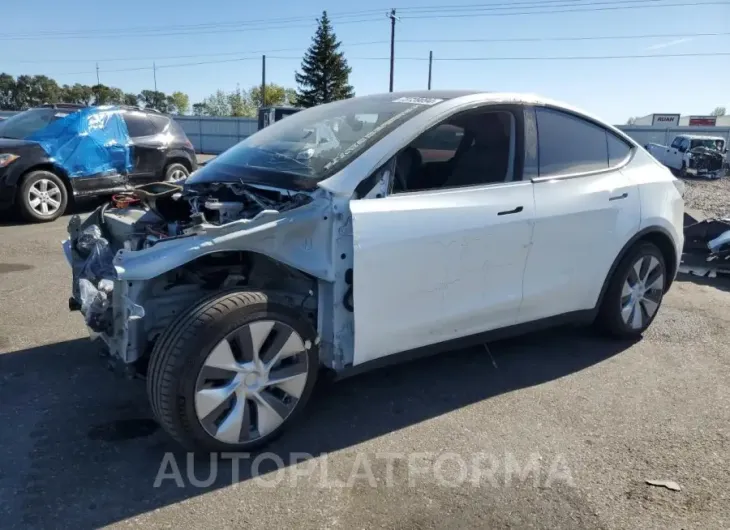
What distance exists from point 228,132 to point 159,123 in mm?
16519

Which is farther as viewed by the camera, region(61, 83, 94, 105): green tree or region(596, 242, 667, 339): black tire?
region(61, 83, 94, 105): green tree

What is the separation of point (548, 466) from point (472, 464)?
38 centimetres

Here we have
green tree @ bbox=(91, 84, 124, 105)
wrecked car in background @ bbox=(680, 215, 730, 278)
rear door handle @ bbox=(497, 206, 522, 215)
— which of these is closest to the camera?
rear door handle @ bbox=(497, 206, 522, 215)

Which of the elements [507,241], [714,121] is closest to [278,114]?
[507,241]

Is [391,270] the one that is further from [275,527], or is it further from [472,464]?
[275,527]

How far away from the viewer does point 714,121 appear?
1988 inches

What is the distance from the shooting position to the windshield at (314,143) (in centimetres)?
329

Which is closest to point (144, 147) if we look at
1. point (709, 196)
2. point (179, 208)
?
point (179, 208)

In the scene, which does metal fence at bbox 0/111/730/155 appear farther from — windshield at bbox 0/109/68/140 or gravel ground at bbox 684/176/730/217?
windshield at bbox 0/109/68/140

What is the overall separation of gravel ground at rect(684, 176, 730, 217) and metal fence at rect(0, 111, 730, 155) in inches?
207

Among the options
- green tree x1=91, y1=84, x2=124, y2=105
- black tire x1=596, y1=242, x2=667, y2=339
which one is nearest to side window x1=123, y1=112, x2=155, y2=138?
black tire x1=596, y1=242, x2=667, y2=339

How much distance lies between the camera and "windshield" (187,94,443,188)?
329 centimetres

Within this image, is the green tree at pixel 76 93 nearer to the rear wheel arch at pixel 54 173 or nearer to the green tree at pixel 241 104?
the green tree at pixel 241 104

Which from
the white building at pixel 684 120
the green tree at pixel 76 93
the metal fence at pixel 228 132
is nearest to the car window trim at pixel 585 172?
the metal fence at pixel 228 132
